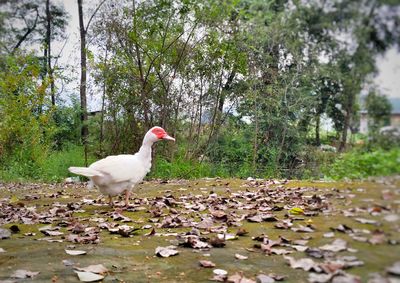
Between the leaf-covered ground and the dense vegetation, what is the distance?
10 centimetres

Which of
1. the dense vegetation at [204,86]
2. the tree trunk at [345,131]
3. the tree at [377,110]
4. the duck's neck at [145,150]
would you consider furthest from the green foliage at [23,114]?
the tree at [377,110]

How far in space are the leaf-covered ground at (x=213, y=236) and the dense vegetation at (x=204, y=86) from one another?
0.34 ft

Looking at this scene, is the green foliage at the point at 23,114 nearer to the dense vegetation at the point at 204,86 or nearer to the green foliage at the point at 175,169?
the dense vegetation at the point at 204,86

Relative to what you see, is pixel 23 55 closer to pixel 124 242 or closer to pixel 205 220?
pixel 124 242

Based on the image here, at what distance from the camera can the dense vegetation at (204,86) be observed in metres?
0.99

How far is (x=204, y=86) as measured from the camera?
6.43 metres

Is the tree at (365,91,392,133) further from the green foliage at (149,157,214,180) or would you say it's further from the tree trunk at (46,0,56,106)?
the green foliage at (149,157,214,180)

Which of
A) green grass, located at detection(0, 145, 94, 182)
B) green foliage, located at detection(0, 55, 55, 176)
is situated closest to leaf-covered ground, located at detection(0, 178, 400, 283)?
green grass, located at detection(0, 145, 94, 182)

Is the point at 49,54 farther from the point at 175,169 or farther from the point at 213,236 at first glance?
the point at 175,169

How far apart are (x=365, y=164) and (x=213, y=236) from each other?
187 cm

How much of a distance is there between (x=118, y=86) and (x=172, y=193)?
8.56 feet

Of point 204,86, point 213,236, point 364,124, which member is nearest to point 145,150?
point 213,236

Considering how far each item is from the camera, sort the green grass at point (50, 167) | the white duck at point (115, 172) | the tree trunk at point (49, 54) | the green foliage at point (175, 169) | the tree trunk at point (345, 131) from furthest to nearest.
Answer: the green foliage at point (175, 169) → the green grass at point (50, 167) → the white duck at point (115, 172) → the tree trunk at point (49, 54) → the tree trunk at point (345, 131)

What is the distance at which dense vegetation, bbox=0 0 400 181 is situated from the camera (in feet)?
3.25
